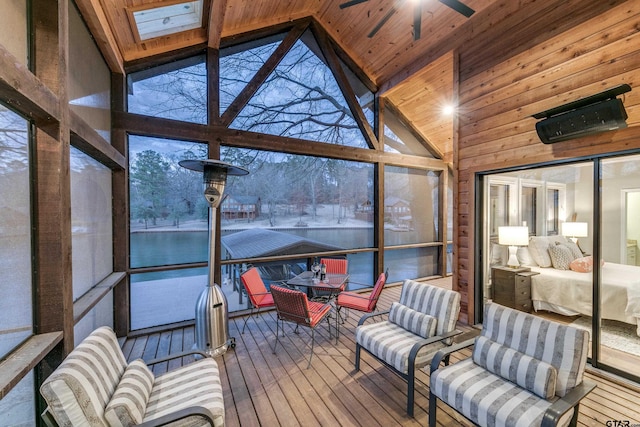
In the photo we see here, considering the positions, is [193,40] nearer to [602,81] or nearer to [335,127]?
[335,127]

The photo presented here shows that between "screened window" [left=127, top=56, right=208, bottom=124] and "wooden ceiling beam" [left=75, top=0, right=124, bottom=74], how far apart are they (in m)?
0.32

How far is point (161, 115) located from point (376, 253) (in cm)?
464

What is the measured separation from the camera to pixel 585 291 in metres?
3.14

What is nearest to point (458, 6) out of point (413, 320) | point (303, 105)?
point (303, 105)

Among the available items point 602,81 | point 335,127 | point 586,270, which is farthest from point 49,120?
point 586,270

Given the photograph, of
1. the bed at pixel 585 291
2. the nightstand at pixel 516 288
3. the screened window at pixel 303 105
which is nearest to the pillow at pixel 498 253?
the nightstand at pixel 516 288

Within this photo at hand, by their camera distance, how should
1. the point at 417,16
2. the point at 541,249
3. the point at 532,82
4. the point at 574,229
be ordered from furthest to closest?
the point at 541,249, the point at 532,82, the point at 574,229, the point at 417,16

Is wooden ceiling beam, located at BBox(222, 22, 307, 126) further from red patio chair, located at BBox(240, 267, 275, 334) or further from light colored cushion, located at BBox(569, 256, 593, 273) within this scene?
light colored cushion, located at BBox(569, 256, 593, 273)

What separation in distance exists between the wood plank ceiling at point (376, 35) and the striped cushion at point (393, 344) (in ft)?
11.2

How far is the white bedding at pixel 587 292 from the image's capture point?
9.07 feet

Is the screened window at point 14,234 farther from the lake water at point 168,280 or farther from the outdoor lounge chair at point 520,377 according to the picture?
the outdoor lounge chair at point 520,377

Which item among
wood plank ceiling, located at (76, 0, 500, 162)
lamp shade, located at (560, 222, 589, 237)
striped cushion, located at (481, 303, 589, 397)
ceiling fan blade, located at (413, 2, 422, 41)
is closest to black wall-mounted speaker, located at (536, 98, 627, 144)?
lamp shade, located at (560, 222, 589, 237)

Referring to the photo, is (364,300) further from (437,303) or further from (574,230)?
(574,230)

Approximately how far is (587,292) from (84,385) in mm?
4717
